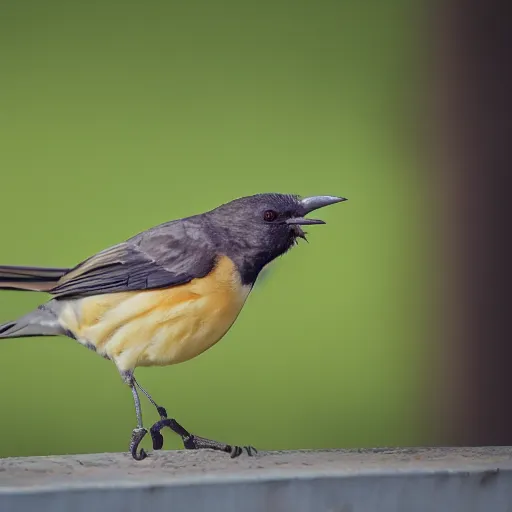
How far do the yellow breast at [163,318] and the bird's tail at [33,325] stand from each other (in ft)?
0.19

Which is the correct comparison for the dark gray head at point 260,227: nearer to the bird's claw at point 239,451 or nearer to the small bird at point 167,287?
the small bird at point 167,287

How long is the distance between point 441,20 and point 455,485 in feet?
4.31

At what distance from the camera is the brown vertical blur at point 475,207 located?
8.02 ft

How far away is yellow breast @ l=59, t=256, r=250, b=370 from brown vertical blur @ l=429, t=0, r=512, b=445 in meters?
0.78

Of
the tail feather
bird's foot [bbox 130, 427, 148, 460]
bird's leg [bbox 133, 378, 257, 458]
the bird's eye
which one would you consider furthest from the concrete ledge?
the bird's eye

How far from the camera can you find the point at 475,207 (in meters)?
2.47

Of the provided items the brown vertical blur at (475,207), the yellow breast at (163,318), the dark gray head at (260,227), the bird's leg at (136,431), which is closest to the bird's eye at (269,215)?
the dark gray head at (260,227)

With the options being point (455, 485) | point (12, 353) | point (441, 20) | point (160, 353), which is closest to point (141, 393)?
point (160, 353)

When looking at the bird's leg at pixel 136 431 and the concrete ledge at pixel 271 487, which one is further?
the bird's leg at pixel 136 431

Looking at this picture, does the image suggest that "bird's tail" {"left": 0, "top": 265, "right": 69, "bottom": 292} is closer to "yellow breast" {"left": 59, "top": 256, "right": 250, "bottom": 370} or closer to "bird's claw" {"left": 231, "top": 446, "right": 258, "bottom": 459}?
"yellow breast" {"left": 59, "top": 256, "right": 250, "bottom": 370}

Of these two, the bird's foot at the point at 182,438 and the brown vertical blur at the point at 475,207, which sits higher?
the brown vertical blur at the point at 475,207

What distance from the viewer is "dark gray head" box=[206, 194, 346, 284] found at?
195cm

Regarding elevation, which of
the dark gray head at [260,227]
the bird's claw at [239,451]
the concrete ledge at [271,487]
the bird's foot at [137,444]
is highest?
the dark gray head at [260,227]

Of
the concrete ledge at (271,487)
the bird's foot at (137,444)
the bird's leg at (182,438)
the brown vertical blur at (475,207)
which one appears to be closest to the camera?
the concrete ledge at (271,487)
